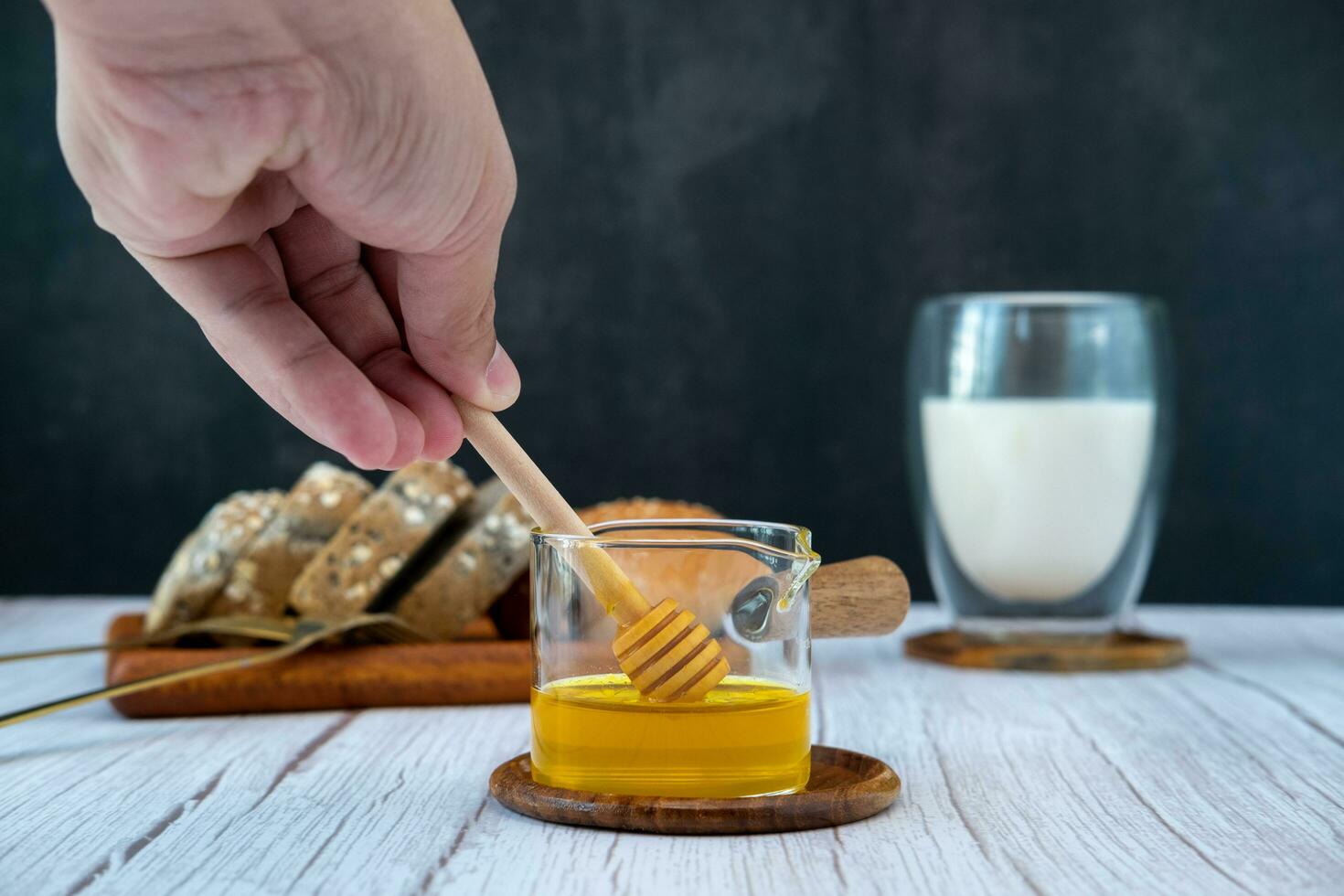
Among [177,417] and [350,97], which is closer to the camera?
[350,97]

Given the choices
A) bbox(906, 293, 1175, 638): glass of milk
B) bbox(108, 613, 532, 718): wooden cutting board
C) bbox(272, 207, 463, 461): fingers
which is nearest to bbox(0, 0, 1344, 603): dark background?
bbox(906, 293, 1175, 638): glass of milk

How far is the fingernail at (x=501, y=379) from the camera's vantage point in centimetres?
79

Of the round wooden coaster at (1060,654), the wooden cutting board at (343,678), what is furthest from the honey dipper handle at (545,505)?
the round wooden coaster at (1060,654)

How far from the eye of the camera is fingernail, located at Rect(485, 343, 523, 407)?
2.61ft

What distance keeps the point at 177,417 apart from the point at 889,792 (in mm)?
1584

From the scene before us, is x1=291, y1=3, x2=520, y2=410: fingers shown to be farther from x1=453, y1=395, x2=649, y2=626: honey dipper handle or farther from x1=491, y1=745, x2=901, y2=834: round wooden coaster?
x1=491, y1=745, x2=901, y2=834: round wooden coaster

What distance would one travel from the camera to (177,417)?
6.60 feet

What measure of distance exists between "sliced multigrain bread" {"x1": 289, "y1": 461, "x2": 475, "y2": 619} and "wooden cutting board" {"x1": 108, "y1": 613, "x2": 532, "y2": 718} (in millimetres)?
62

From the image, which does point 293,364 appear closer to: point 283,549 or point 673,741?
point 673,741

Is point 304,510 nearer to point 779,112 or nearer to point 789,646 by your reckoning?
point 789,646

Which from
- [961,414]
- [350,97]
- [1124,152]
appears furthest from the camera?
[1124,152]

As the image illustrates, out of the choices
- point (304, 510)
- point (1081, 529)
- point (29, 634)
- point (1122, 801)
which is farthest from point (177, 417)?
point (1122, 801)

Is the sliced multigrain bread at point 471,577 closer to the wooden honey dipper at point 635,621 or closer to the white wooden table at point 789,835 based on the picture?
the white wooden table at point 789,835

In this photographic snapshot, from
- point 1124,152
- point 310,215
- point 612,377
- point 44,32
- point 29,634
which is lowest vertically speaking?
point 29,634
